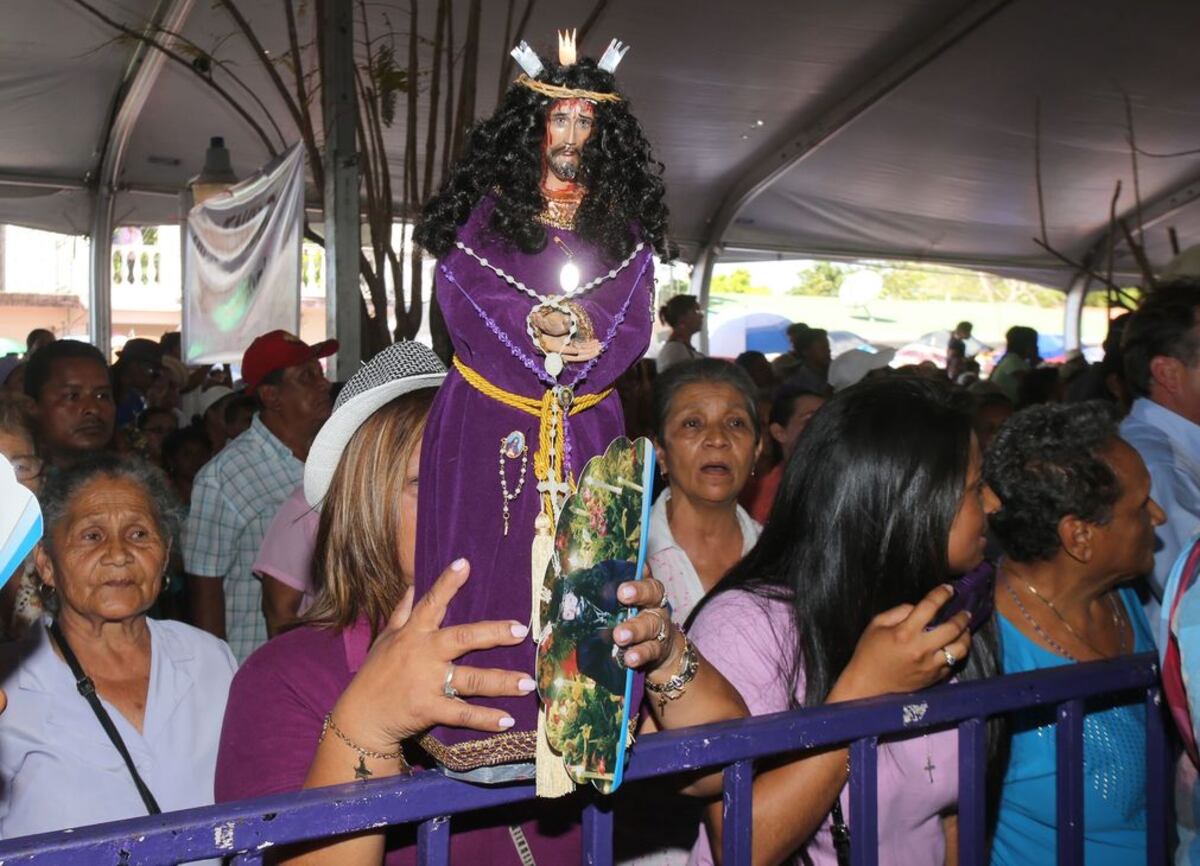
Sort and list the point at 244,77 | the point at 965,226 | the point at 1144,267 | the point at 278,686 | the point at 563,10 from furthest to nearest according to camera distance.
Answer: the point at 965,226 → the point at 244,77 → the point at 563,10 → the point at 1144,267 → the point at 278,686

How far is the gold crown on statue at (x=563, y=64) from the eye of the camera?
138 centimetres

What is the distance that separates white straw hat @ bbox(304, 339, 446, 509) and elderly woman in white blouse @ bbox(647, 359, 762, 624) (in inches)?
56.3

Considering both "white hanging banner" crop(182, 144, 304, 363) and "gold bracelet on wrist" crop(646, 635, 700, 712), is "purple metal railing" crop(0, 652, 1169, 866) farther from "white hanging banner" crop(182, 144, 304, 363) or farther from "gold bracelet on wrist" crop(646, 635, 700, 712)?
"white hanging banner" crop(182, 144, 304, 363)

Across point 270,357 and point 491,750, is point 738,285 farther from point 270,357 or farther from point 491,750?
point 491,750

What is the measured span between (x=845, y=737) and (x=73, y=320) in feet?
67.7

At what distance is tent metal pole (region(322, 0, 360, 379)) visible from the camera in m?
4.67

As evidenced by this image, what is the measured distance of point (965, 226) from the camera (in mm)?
13125

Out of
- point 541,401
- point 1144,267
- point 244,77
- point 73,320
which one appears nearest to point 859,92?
point 1144,267

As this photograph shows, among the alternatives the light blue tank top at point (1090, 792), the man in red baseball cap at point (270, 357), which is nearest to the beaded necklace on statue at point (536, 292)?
the light blue tank top at point (1090, 792)

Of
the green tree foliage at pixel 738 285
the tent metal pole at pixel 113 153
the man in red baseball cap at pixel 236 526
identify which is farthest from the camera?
the green tree foliage at pixel 738 285

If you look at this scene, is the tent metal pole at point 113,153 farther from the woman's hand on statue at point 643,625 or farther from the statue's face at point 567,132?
the woman's hand on statue at point 643,625

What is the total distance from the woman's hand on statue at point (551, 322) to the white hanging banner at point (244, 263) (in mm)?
3455

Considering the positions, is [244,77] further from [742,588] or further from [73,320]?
[73,320]

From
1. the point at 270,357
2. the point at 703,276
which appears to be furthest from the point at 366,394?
the point at 703,276
